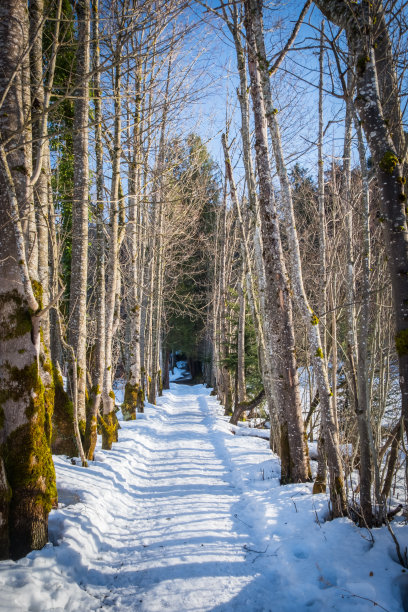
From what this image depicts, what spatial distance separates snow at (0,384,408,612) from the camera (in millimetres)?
2451

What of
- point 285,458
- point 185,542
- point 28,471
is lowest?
point 185,542

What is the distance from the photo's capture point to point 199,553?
A: 3.14 meters

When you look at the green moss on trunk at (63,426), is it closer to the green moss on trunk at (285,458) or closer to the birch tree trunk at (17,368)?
the birch tree trunk at (17,368)

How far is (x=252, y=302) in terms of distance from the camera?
8.02 metres

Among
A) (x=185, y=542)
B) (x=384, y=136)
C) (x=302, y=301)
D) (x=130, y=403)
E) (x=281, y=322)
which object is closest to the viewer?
(x=384, y=136)

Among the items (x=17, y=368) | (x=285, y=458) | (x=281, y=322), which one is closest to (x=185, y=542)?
(x=285, y=458)

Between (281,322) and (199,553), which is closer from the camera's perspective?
(199,553)

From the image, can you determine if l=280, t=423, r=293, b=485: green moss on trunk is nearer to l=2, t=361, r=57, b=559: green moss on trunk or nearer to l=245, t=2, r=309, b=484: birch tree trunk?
l=245, t=2, r=309, b=484: birch tree trunk

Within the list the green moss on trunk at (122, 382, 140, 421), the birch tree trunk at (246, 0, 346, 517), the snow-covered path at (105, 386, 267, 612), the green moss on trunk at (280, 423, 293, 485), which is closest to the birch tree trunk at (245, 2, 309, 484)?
the green moss on trunk at (280, 423, 293, 485)

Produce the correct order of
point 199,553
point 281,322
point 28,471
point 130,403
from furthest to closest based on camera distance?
point 130,403 → point 281,322 → point 199,553 → point 28,471

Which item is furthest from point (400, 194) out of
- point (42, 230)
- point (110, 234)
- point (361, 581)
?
point (110, 234)

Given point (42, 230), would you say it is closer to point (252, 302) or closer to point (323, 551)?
point (252, 302)

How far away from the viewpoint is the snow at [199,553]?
245cm

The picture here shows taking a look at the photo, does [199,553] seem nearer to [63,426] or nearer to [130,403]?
[63,426]
